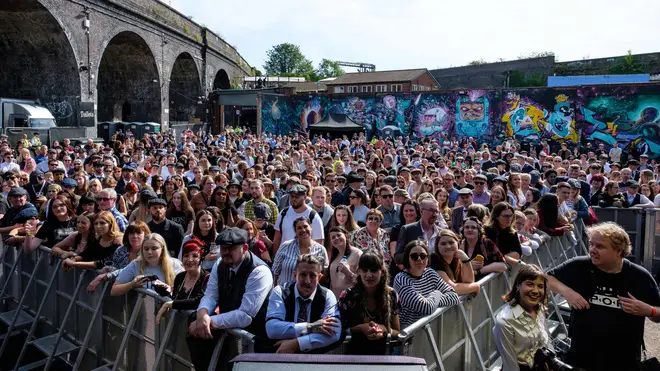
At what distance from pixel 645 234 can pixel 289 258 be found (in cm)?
715

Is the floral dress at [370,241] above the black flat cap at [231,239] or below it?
below

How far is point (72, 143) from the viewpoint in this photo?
1862 cm

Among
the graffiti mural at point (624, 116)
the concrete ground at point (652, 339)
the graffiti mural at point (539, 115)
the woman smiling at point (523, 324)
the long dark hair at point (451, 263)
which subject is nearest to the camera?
the woman smiling at point (523, 324)

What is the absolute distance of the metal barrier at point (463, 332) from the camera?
3865 millimetres

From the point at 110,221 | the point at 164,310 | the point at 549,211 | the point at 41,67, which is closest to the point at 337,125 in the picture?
the point at 41,67

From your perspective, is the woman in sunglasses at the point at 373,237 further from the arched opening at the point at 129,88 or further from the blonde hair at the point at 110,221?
the arched opening at the point at 129,88

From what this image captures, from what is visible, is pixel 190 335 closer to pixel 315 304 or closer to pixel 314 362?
pixel 315 304

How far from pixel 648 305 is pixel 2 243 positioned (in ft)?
25.4

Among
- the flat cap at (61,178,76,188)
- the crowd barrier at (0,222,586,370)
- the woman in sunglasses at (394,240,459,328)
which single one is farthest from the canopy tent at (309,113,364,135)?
the woman in sunglasses at (394,240,459,328)

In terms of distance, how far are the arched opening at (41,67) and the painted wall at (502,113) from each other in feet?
44.8

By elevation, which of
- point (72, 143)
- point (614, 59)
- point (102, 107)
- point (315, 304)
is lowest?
point (315, 304)

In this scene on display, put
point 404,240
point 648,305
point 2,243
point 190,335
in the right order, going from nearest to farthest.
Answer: point 648,305 < point 190,335 < point 404,240 < point 2,243

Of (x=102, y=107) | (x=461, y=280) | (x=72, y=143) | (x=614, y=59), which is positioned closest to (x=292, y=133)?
(x=102, y=107)

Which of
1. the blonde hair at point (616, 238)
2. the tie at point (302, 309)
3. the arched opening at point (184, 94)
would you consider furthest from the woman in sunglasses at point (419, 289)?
the arched opening at point (184, 94)
